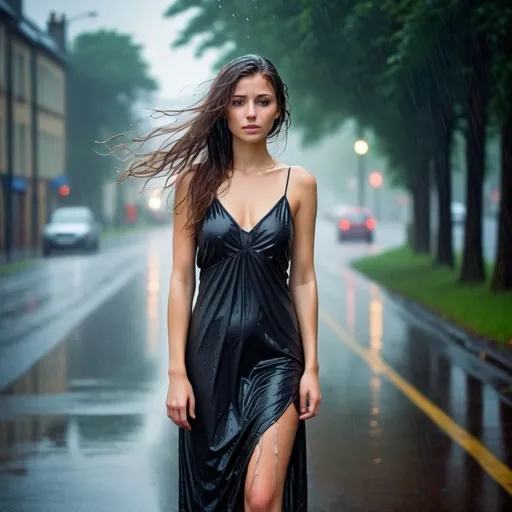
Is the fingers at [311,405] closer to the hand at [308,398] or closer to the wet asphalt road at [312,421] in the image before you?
the hand at [308,398]

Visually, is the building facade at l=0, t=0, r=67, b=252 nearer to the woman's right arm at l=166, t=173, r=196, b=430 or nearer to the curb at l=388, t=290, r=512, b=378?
the curb at l=388, t=290, r=512, b=378

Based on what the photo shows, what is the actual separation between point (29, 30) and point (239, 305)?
49.5 meters

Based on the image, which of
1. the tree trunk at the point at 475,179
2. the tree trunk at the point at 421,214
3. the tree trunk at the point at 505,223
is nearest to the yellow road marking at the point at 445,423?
the tree trunk at the point at 505,223

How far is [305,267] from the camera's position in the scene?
13.3ft

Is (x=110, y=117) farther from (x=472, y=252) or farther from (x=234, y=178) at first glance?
(x=234, y=178)

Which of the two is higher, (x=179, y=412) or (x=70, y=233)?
(x=70, y=233)

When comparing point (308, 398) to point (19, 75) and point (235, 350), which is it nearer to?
point (235, 350)

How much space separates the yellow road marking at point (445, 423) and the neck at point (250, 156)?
344 centimetres

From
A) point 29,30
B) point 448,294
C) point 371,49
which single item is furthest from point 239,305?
point 29,30

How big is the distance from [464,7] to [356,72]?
7.18 m

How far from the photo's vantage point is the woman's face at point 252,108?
3949 mm

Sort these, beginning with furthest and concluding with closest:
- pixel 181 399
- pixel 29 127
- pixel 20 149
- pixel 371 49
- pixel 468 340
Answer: pixel 29 127 → pixel 20 149 → pixel 371 49 → pixel 468 340 → pixel 181 399

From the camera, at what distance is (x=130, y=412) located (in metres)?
9.50

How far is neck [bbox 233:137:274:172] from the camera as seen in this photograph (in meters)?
4.05
